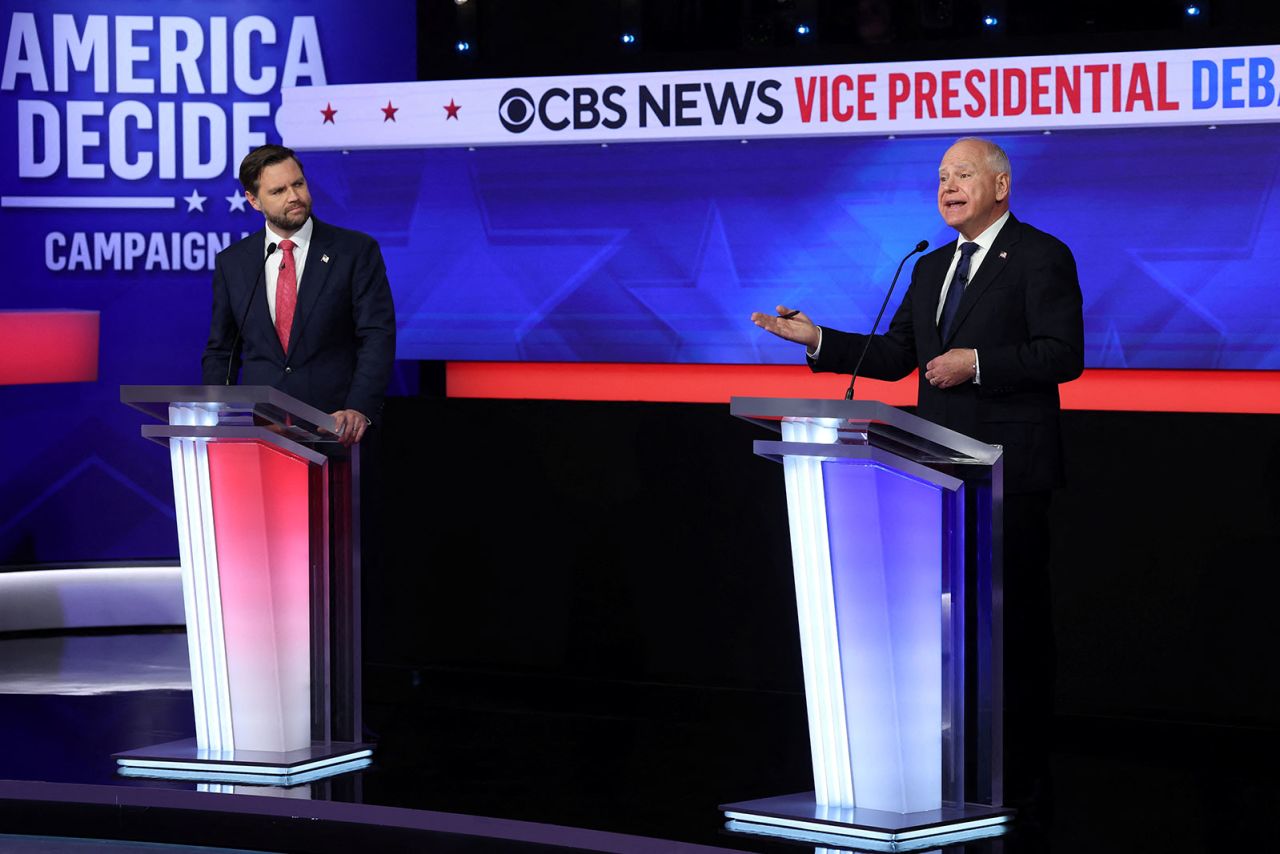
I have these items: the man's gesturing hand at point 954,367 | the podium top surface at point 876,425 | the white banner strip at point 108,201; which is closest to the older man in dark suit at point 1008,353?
the man's gesturing hand at point 954,367

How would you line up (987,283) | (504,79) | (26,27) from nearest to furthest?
(987,283), (504,79), (26,27)

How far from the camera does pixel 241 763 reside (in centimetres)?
382

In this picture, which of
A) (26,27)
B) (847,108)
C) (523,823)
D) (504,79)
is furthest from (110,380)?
(523,823)

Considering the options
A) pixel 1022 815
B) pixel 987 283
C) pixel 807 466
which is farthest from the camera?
pixel 987 283

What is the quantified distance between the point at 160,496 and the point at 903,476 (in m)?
3.48

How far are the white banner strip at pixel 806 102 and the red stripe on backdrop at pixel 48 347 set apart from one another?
3.10ft

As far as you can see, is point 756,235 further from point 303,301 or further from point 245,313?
point 245,313

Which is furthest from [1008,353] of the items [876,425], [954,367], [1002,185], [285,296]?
[285,296]

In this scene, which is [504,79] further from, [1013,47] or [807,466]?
[807,466]

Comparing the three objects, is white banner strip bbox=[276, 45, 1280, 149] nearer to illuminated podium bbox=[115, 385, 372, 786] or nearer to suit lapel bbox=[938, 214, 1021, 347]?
suit lapel bbox=[938, 214, 1021, 347]

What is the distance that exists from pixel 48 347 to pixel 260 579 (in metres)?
2.25

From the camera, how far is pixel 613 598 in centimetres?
525

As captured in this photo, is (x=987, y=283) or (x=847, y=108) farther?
(x=847, y=108)

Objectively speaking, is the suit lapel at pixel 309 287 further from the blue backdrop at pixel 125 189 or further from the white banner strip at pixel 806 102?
the blue backdrop at pixel 125 189
